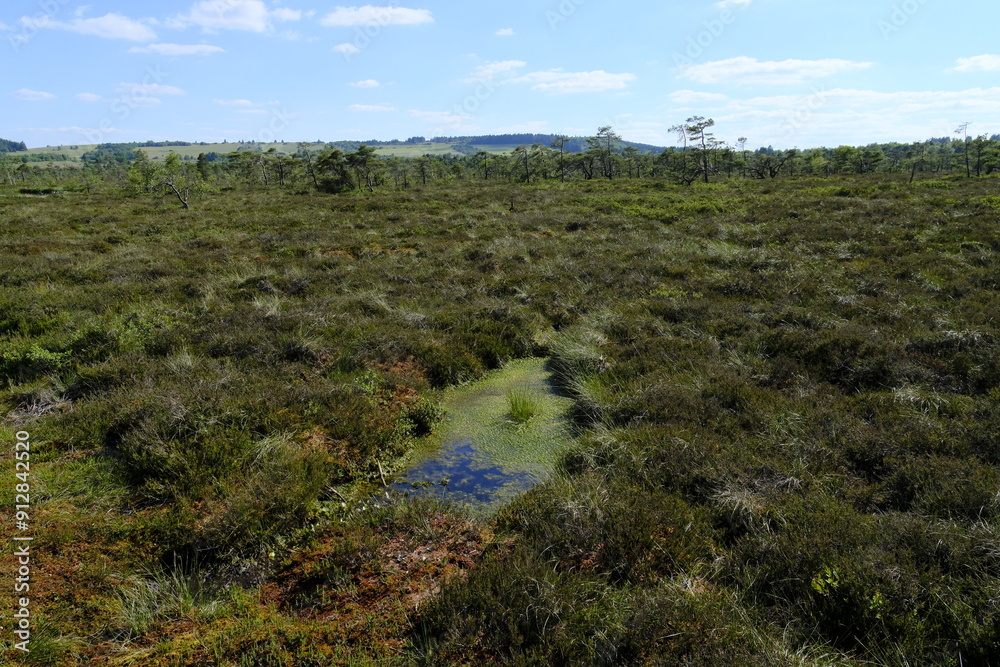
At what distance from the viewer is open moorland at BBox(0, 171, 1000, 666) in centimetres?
333

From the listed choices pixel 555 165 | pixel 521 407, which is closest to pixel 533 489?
pixel 521 407

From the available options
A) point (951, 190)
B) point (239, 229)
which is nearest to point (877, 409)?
point (239, 229)

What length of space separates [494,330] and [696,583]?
6488 millimetres

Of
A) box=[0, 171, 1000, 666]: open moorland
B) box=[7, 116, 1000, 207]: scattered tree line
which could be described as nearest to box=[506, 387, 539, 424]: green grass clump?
box=[0, 171, 1000, 666]: open moorland

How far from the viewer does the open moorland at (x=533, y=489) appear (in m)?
3.33

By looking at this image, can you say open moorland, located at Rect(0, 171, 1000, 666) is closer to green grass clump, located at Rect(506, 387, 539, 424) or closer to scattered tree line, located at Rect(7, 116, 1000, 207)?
green grass clump, located at Rect(506, 387, 539, 424)

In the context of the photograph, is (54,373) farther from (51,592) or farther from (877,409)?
(877,409)

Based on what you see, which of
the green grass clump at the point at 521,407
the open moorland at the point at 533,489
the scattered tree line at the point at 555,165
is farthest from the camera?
the scattered tree line at the point at 555,165

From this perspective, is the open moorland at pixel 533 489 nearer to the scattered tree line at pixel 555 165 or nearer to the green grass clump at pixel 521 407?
the green grass clump at pixel 521 407

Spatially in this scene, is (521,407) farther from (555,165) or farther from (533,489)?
(555,165)

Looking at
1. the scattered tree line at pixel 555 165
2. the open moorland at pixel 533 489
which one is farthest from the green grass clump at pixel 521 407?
the scattered tree line at pixel 555 165

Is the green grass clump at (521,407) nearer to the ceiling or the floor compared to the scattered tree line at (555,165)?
nearer to the floor

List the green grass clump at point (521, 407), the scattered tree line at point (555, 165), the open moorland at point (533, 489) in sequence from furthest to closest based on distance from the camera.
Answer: the scattered tree line at point (555, 165)
the green grass clump at point (521, 407)
the open moorland at point (533, 489)

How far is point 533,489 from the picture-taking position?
5.09m
